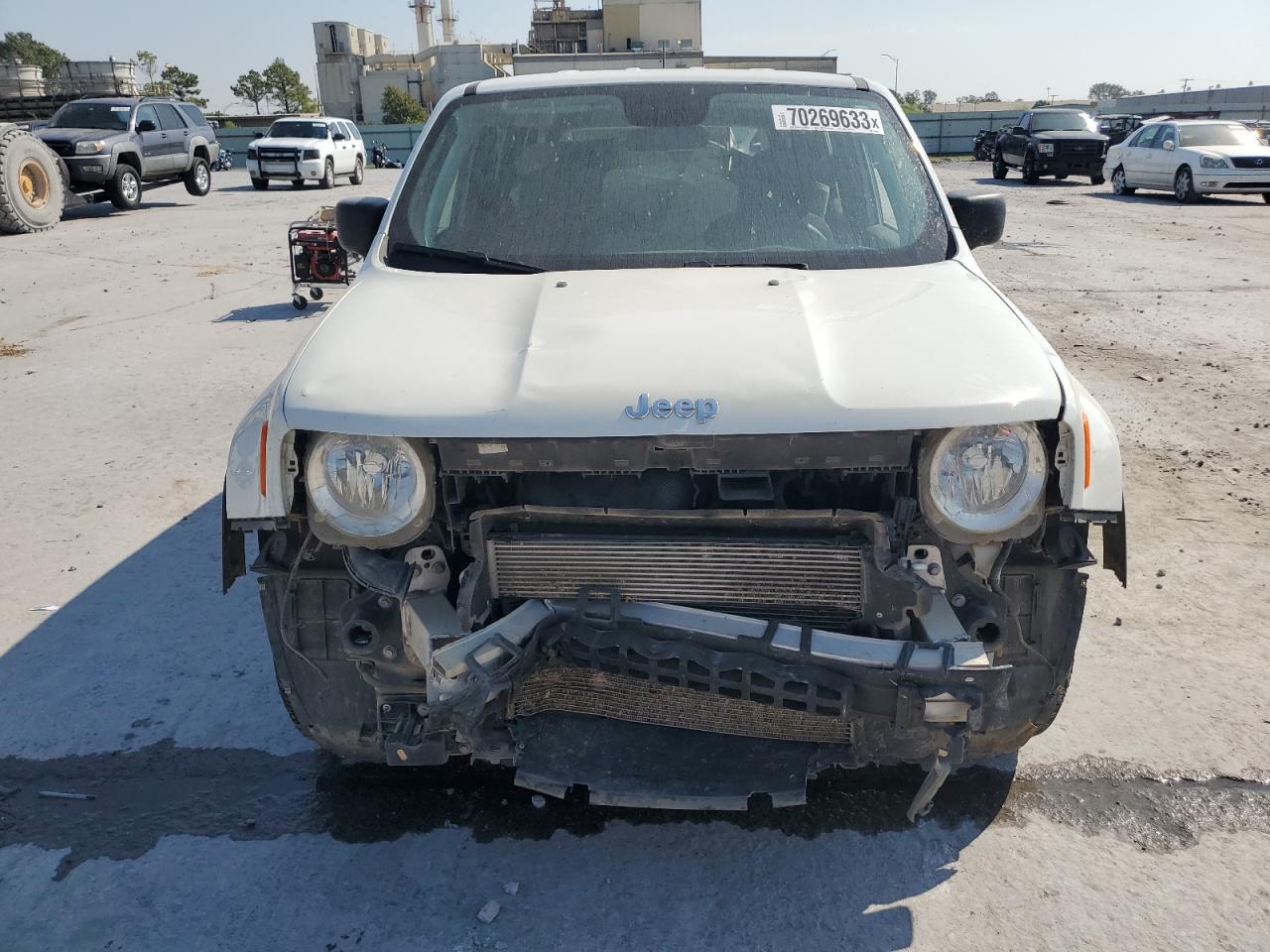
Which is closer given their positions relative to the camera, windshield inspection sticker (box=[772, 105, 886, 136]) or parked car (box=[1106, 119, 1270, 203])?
windshield inspection sticker (box=[772, 105, 886, 136])

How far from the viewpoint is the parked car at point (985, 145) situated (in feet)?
104

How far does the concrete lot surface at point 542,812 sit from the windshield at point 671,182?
1.66 m

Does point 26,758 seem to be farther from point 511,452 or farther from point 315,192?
point 315,192

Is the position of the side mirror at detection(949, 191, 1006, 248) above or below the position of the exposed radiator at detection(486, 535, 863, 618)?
above

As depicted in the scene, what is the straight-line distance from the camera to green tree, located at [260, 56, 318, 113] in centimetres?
8756

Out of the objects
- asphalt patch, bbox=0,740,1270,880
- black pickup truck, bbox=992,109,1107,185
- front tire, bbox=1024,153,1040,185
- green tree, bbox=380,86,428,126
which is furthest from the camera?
green tree, bbox=380,86,428,126

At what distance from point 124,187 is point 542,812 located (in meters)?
19.5

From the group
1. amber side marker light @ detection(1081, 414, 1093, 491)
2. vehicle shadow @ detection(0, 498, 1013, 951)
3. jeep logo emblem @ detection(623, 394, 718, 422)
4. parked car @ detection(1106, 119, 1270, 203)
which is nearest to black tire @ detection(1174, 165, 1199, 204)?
parked car @ detection(1106, 119, 1270, 203)

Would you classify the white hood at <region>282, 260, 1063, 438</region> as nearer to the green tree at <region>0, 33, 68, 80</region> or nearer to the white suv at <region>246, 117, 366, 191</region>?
the white suv at <region>246, 117, 366, 191</region>

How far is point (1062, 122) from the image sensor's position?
2477 centimetres

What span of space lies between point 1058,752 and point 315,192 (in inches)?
995

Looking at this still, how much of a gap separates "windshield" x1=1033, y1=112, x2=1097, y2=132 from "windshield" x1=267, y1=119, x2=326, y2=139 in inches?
692

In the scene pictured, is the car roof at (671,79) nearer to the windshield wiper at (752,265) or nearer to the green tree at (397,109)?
the windshield wiper at (752,265)

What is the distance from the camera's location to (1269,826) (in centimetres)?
283
